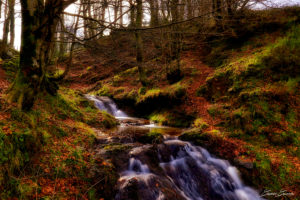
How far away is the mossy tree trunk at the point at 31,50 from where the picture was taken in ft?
13.1

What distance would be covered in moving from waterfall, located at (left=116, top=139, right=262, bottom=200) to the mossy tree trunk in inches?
123

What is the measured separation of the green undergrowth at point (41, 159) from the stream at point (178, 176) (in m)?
0.74

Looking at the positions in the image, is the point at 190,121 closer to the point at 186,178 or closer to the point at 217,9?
the point at 186,178

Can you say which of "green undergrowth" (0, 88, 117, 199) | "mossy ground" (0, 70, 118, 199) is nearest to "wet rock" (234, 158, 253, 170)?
"mossy ground" (0, 70, 118, 199)

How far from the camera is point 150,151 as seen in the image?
577 cm

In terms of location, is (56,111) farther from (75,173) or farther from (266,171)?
(266,171)

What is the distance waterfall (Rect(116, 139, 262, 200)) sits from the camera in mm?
4324

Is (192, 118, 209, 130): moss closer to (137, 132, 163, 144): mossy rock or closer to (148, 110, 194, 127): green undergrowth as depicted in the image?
(148, 110, 194, 127): green undergrowth

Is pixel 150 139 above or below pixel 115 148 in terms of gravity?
above

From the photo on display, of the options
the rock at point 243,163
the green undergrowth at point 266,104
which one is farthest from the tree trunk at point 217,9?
the rock at point 243,163

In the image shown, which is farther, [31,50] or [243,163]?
[243,163]

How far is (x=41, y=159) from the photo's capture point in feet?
12.8

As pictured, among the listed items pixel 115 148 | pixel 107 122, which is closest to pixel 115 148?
pixel 115 148

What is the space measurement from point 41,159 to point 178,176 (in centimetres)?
371
